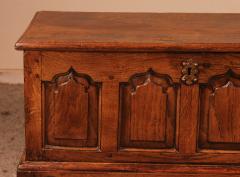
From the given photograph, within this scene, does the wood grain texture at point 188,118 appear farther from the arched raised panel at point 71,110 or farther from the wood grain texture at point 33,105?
the wood grain texture at point 33,105

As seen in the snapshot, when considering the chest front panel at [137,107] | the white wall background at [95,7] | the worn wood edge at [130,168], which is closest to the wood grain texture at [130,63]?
the chest front panel at [137,107]

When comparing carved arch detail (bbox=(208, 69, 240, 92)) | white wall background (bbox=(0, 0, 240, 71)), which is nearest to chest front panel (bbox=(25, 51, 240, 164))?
carved arch detail (bbox=(208, 69, 240, 92))

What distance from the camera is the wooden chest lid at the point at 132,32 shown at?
143 cm

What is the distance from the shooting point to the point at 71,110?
1506mm

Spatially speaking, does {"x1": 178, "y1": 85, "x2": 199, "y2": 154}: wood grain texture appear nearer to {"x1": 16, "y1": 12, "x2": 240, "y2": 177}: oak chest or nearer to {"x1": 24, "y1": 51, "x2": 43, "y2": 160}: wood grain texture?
{"x1": 16, "y1": 12, "x2": 240, "y2": 177}: oak chest

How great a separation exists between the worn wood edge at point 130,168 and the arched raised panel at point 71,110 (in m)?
0.05

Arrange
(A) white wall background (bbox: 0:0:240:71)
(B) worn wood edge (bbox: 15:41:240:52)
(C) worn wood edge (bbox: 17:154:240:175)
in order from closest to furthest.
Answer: (B) worn wood edge (bbox: 15:41:240:52) → (C) worn wood edge (bbox: 17:154:240:175) → (A) white wall background (bbox: 0:0:240:71)

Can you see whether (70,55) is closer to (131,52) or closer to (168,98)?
(131,52)

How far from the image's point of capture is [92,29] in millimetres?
1578

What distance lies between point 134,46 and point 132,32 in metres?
0.13

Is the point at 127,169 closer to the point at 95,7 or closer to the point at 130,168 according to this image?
the point at 130,168

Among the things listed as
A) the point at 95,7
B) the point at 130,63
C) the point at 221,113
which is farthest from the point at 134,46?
the point at 95,7

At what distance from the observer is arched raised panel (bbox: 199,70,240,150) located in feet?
4.86

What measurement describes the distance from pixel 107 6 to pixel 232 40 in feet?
3.12
